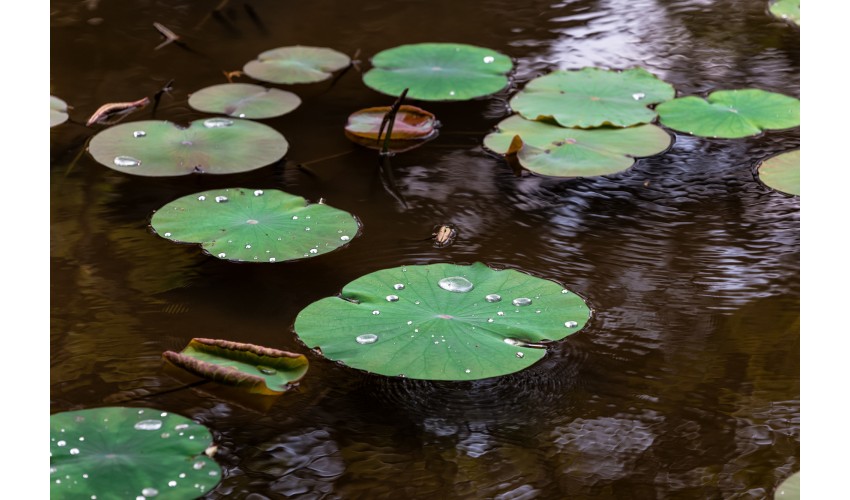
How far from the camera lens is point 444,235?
2.29 m

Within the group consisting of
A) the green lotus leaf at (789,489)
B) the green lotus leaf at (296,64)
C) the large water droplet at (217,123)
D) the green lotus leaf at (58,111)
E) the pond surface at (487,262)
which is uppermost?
the green lotus leaf at (296,64)

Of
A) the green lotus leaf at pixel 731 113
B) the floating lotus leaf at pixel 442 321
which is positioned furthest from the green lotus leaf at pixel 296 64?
the floating lotus leaf at pixel 442 321

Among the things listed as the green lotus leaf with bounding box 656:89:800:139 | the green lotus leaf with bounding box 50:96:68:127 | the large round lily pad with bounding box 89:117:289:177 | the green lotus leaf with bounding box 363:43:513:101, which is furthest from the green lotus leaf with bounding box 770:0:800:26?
the green lotus leaf with bounding box 50:96:68:127

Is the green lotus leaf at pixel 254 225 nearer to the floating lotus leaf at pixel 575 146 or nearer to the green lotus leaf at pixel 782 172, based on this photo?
the floating lotus leaf at pixel 575 146

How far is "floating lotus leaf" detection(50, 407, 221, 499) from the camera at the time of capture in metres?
1.47

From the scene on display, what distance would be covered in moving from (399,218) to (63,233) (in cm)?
81

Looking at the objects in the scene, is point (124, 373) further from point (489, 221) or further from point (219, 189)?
point (489, 221)

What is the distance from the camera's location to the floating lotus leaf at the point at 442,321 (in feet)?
5.77

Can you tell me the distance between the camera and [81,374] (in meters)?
1.84

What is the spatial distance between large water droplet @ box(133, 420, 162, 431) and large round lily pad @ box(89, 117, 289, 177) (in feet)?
3.36

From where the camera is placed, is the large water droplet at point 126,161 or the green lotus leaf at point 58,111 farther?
the green lotus leaf at point 58,111

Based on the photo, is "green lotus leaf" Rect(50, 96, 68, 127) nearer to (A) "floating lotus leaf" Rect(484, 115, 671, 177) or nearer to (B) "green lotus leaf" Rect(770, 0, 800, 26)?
(A) "floating lotus leaf" Rect(484, 115, 671, 177)

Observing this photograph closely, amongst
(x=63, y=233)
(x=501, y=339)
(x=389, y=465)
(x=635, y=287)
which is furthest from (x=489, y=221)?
(x=63, y=233)

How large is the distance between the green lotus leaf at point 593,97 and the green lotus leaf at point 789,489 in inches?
53.2
